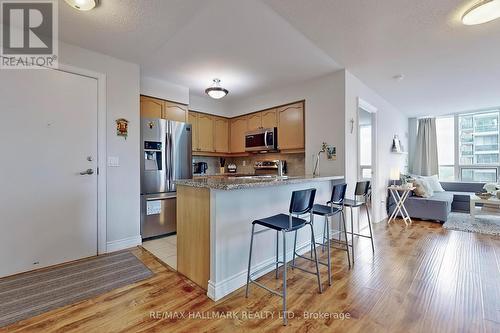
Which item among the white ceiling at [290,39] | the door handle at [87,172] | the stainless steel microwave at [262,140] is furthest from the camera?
the stainless steel microwave at [262,140]

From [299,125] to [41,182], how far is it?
140 inches

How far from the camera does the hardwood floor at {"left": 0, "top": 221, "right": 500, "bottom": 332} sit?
1600mm

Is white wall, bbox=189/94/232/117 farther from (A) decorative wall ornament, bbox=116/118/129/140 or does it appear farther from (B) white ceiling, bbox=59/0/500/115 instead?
(A) decorative wall ornament, bbox=116/118/129/140

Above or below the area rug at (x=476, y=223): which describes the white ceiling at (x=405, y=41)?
above

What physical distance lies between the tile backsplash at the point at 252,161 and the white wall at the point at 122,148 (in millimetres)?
1887

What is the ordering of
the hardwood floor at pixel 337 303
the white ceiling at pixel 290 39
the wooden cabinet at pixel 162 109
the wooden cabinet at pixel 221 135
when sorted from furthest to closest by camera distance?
the wooden cabinet at pixel 221 135 → the wooden cabinet at pixel 162 109 → the white ceiling at pixel 290 39 → the hardwood floor at pixel 337 303

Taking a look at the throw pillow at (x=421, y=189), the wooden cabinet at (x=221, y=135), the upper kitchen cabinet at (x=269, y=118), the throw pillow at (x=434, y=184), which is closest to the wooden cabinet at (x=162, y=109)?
the wooden cabinet at (x=221, y=135)

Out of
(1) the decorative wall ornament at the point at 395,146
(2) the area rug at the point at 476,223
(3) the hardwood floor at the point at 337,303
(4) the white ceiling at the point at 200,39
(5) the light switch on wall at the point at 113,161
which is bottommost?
(3) the hardwood floor at the point at 337,303

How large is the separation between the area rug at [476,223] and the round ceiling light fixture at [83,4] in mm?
5943

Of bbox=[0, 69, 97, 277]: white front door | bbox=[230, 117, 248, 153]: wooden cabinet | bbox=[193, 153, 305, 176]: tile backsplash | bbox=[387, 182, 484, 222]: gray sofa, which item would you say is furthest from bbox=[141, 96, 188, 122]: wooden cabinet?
bbox=[387, 182, 484, 222]: gray sofa

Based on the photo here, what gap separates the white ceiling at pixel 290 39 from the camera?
2033mm

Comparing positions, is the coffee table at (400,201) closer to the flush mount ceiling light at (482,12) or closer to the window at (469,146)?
the window at (469,146)

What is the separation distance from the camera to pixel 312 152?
371 centimetres

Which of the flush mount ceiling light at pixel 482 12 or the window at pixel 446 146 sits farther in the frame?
the window at pixel 446 146
